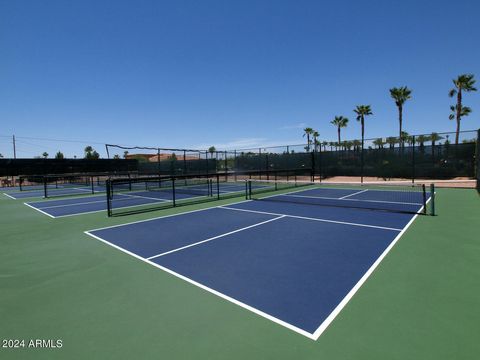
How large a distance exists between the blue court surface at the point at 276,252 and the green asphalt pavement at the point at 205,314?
0.75 ft

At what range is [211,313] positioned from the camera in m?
3.52

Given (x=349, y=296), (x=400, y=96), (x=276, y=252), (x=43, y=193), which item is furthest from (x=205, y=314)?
(x=400, y=96)

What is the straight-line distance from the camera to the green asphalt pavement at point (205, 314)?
9.17 feet

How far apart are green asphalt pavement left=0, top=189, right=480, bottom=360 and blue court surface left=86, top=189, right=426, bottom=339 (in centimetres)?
23

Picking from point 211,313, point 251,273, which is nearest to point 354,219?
point 251,273

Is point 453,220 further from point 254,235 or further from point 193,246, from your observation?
point 193,246

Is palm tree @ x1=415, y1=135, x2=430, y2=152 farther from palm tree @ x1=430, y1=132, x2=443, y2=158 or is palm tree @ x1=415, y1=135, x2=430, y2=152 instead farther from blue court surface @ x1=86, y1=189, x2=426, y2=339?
blue court surface @ x1=86, y1=189, x2=426, y2=339

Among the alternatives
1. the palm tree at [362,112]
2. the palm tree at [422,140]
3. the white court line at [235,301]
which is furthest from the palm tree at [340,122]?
the white court line at [235,301]

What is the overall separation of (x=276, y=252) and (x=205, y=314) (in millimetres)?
2615

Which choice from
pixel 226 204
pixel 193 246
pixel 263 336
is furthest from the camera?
pixel 226 204

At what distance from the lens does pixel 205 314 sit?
350 centimetres

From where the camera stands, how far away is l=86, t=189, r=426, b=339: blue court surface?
12.4ft

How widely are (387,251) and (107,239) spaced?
683 centimetres

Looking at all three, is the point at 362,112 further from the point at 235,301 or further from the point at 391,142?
the point at 235,301
